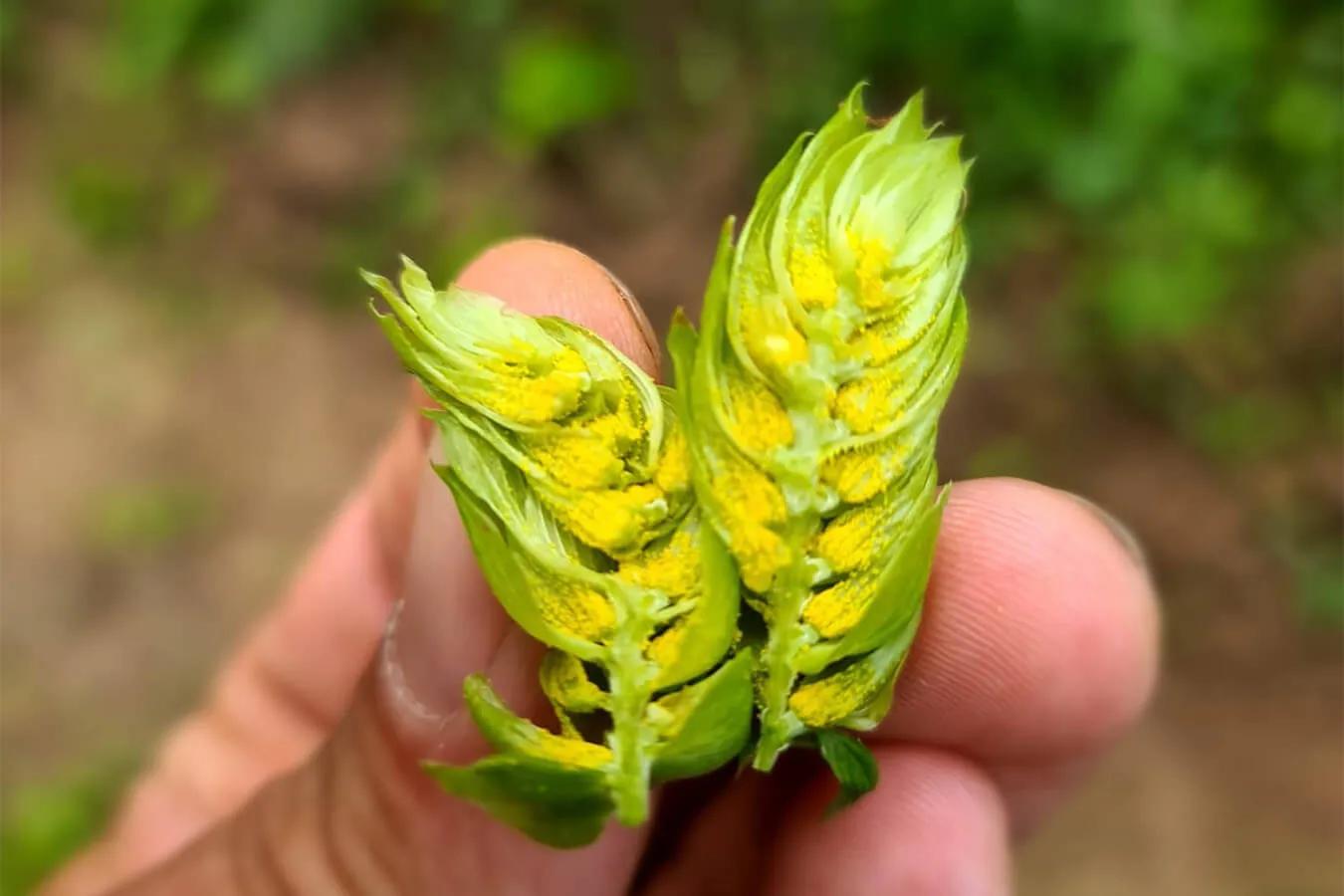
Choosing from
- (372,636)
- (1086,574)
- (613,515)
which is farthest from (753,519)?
(372,636)

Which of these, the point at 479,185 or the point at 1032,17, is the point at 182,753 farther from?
the point at 1032,17

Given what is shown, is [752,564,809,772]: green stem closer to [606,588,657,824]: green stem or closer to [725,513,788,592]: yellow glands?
[725,513,788,592]: yellow glands

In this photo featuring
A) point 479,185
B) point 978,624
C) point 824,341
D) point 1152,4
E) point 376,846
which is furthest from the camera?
point 479,185

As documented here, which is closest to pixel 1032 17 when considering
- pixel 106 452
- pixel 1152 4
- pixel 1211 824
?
pixel 1152 4

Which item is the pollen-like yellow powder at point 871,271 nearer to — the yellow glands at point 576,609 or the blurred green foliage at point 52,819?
the yellow glands at point 576,609

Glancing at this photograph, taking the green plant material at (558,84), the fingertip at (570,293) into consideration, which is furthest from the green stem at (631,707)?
the green plant material at (558,84)

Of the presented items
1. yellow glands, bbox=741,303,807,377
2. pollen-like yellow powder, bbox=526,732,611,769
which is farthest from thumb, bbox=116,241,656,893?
yellow glands, bbox=741,303,807,377
